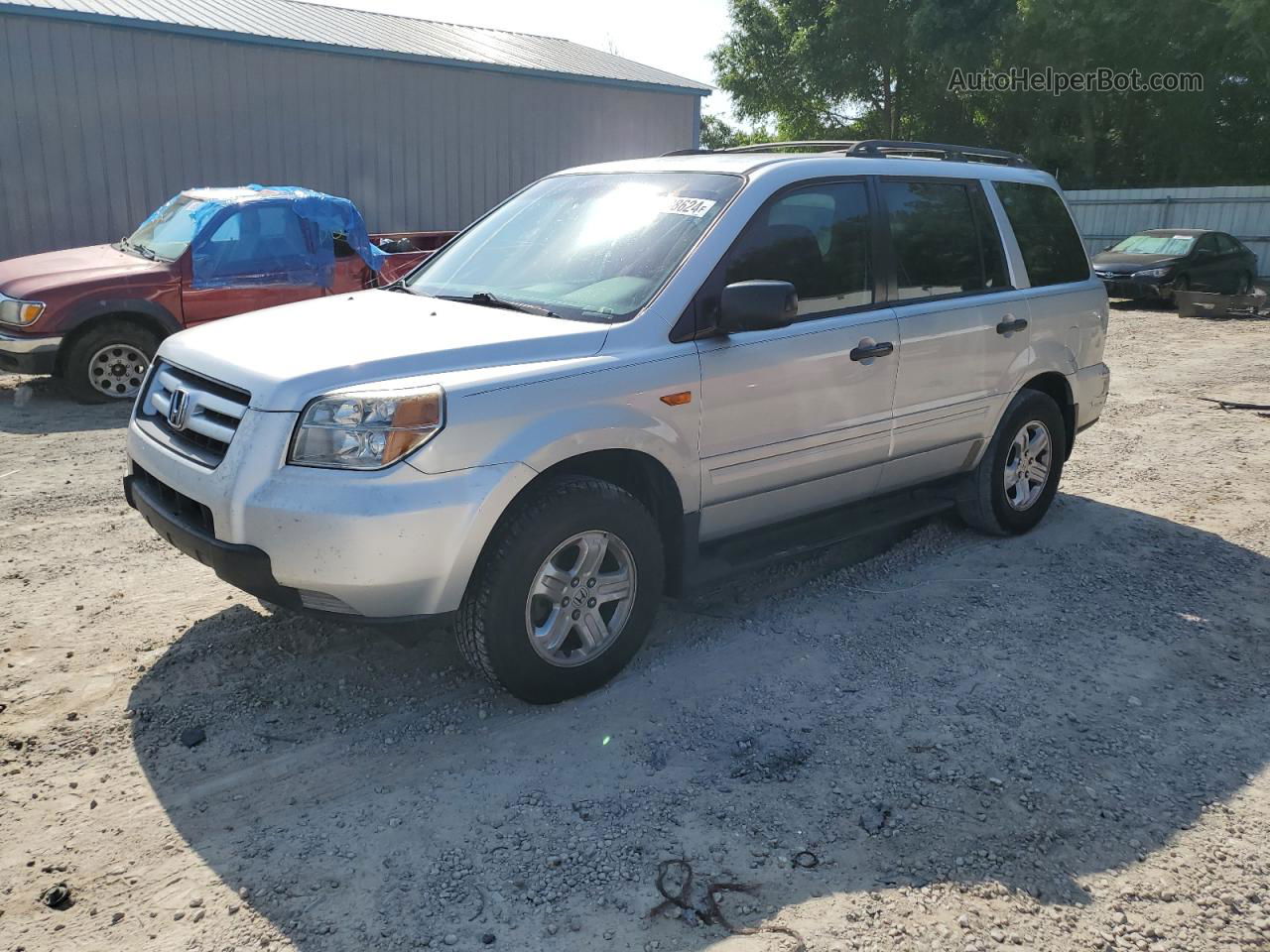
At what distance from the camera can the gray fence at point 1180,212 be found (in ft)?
78.7

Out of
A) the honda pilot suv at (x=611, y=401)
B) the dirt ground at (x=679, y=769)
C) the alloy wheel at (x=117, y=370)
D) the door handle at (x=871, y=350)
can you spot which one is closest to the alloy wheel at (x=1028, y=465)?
the honda pilot suv at (x=611, y=401)

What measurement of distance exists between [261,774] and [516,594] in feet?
3.28

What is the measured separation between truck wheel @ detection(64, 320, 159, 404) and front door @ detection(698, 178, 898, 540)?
6068 mm

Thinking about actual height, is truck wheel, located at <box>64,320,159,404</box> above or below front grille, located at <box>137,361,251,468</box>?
below

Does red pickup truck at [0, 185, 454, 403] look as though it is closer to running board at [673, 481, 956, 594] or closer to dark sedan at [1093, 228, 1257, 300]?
running board at [673, 481, 956, 594]

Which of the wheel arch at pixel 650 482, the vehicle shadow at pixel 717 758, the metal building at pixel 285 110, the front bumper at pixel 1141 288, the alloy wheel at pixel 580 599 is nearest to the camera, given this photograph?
the vehicle shadow at pixel 717 758

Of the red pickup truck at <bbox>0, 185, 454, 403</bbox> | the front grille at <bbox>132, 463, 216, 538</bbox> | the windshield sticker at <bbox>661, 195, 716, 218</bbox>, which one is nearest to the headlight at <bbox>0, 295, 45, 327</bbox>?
the red pickup truck at <bbox>0, 185, 454, 403</bbox>

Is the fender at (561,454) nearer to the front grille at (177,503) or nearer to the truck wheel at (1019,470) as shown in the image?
the front grille at (177,503)

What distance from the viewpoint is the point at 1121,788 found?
340 cm

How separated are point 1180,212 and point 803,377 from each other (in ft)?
81.0

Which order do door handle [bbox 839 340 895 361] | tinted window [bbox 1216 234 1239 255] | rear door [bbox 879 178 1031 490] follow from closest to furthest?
1. door handle [bbox 839 340 895 361]
2. rear door [bbox 879 178 1031 490]
3. tinted window [bbox 1216 234 1239 255]

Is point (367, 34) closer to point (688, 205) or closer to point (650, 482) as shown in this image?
point (688, 205)

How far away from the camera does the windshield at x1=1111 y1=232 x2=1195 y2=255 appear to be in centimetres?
1855

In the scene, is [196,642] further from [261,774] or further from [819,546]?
[819,546]
